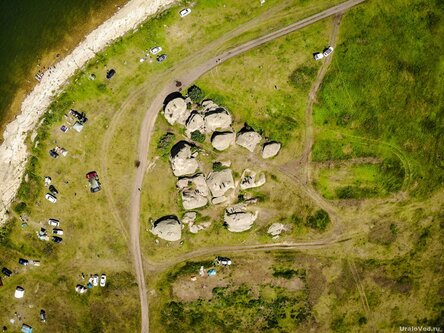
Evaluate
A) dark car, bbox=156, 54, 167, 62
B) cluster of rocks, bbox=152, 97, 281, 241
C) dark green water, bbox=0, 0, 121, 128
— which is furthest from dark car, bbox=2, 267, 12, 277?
dark car, bbox=156, 54, 167, 62

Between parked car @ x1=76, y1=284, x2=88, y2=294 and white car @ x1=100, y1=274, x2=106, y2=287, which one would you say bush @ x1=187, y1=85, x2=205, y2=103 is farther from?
parked car @ x1=76, y1=284, x2=88, y2=294

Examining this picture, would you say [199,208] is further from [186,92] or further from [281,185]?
[186,92]

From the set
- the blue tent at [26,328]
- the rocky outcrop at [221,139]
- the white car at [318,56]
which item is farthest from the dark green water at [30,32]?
the white car at [318,56]

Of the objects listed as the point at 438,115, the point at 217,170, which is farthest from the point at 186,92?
the point at 438,115

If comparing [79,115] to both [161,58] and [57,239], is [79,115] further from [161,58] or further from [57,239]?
[57,239]

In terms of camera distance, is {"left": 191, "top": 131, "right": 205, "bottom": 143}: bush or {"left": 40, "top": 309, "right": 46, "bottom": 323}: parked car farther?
{"left": 40, "top": 309, "right": 46, "bottom": 323}: parked car

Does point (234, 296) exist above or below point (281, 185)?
below
